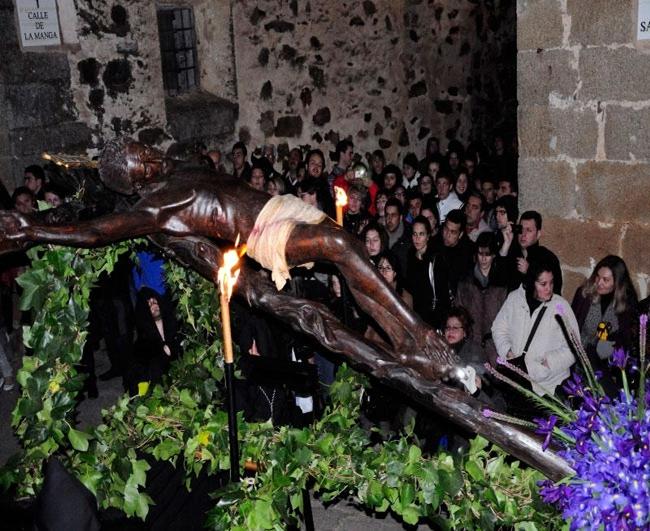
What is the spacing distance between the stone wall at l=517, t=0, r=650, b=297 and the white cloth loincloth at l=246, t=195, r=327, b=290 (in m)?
3.50

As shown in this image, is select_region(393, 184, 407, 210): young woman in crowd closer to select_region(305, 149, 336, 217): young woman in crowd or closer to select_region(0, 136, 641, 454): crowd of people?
select_region(0, 136, 641, 454): crowd of people

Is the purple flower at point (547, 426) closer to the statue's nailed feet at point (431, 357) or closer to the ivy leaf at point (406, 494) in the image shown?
the statue's nailed feet at point (431, 357)

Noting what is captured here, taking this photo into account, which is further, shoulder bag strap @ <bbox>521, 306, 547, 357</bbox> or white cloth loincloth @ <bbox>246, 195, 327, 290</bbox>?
shoulder bag strap @ <bbox>521, 306, 547, 357</bbox>

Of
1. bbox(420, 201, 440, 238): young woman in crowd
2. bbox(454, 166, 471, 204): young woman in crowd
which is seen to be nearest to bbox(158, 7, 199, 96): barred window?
bbox(454, 166, 471, 204): young woman in crowd

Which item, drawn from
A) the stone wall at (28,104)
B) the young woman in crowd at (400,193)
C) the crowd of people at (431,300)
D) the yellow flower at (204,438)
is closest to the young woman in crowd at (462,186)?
the crowd of people at (431,300)

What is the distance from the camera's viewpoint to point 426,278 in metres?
7.17

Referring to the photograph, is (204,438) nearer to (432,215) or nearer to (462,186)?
(432,215)

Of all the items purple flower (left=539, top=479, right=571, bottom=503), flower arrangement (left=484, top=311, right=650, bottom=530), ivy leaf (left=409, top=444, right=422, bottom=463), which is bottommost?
ivy leaf (left=409, top=444, right=422, bottom=463)

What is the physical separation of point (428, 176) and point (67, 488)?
267 inches

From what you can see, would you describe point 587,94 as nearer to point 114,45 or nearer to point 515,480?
point 515,480

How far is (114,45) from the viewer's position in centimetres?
988

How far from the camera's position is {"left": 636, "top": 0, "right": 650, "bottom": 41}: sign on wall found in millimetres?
6191

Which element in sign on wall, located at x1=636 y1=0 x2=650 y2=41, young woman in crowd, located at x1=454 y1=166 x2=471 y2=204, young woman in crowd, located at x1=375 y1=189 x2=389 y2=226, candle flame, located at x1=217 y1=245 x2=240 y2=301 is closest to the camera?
candle flame, located at x1=217 y1=245 x2=240 y2=301

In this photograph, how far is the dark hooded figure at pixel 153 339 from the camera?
5824 millimetres
